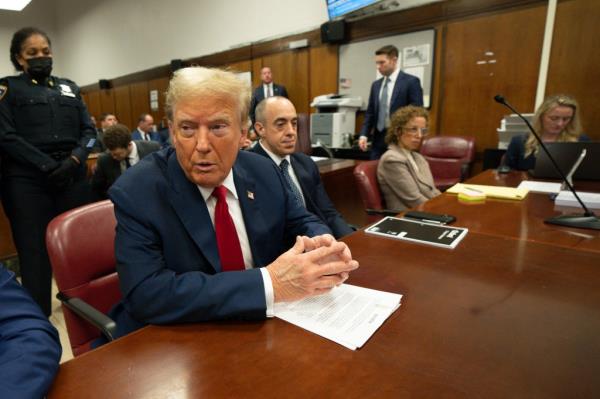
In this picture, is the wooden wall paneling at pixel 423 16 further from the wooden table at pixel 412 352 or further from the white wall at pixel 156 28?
the wooden table at pixel 412 352

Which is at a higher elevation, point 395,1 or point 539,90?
point 395,1

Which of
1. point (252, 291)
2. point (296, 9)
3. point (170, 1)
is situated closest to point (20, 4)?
point (170, 1)

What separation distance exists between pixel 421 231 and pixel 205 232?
2.48 feet

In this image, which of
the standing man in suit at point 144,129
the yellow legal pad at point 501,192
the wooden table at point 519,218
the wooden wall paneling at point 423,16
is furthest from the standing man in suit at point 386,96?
the standing man in suit at point 144,129

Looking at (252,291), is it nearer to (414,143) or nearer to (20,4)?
(414,143)

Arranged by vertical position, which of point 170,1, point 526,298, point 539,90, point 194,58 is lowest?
point 526,298

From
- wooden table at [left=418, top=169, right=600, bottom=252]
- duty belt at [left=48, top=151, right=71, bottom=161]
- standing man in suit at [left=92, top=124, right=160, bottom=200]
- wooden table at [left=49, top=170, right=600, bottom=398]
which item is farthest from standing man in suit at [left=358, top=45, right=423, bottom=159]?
wooden table at [left=49, top=170, right=600, bottom=398]

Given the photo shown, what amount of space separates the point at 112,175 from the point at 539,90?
13.4 ft

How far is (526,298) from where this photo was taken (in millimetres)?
845

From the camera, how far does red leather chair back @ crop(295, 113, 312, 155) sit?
463cm

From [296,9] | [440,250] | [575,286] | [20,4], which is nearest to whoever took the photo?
[575,286]

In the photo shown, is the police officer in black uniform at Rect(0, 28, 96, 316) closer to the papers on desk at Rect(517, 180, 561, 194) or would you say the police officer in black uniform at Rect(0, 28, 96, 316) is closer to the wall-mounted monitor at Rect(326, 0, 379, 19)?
the papers on desk at Rect(517, 180, 561, 194)

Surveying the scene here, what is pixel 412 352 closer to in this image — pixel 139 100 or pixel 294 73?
pixel 294 73

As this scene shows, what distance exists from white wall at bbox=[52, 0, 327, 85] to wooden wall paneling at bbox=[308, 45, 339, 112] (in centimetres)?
40
